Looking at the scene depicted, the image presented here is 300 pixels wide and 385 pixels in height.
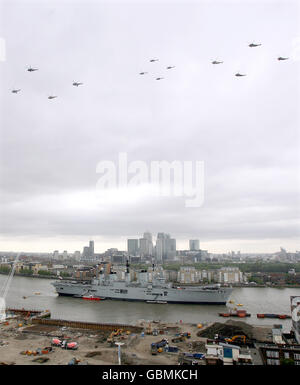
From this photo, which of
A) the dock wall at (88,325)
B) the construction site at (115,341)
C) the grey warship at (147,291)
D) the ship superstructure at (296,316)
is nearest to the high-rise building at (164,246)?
the grey warship at (147,291)

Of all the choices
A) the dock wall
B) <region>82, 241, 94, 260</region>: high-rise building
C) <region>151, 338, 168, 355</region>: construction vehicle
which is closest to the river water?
the dock wall

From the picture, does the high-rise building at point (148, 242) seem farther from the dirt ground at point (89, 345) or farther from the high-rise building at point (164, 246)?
the dirt ground at point (89, 345)

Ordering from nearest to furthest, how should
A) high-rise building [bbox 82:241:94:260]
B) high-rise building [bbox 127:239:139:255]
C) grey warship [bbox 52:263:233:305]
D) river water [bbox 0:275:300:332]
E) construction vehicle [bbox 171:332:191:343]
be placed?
construction vehicle [bbox 171:332:191:343]
river water [bbox 0:275:300:332]
grey warship [bbox 52:263:233:305]
high-rise building [bbox 127:239:139:255]
high-rise building [bbox 82:241:94:260]

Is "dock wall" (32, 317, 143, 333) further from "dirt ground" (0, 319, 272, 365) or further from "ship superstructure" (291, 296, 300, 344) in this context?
"ship superstructure" (291, 296, 300, 344)

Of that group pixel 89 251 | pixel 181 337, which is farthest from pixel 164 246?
pixel 181 337
